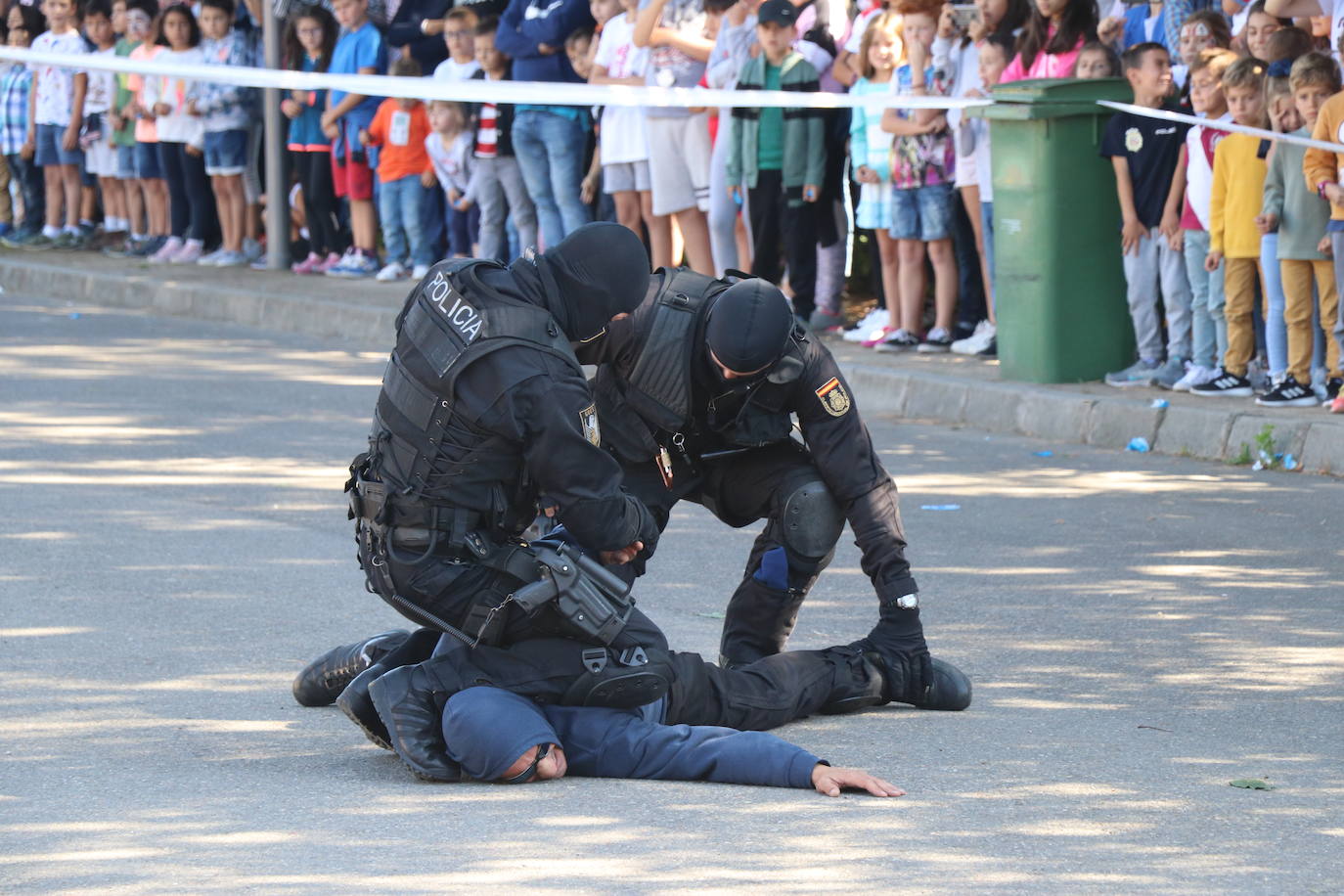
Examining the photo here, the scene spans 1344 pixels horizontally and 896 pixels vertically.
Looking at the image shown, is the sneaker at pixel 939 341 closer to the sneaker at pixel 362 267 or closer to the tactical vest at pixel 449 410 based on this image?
the sneaker at pixel 362 267

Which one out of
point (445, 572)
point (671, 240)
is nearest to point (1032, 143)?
point (671, 240)

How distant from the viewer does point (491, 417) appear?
168 inches

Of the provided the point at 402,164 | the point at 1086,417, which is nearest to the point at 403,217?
the point at 402,164

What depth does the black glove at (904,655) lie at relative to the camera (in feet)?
16.1

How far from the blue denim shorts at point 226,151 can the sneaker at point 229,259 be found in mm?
761

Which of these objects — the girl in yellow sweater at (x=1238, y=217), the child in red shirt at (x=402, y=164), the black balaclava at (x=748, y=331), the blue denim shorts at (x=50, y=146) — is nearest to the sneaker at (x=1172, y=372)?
the girl in yellow sweater at (x=1238, y=217)

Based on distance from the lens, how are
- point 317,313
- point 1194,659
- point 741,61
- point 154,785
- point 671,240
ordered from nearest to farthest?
point 154,785 < point 1194,659 < point 741,61 < point 671,240 < point 317,313

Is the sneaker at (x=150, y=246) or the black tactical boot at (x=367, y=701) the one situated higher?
the black tactical boot at (x=367, y=701)

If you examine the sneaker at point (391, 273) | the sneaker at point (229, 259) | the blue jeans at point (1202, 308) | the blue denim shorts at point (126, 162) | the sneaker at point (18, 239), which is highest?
the blue denim shorts at point (126, 162)

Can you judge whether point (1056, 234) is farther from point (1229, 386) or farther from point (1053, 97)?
point (1229, 386)

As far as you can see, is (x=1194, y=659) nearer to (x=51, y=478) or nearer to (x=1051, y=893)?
(x=1051, y=893)

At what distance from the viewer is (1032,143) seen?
9.02m

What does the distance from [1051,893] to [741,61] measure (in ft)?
25.1

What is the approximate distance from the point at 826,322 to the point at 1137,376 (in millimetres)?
2258
